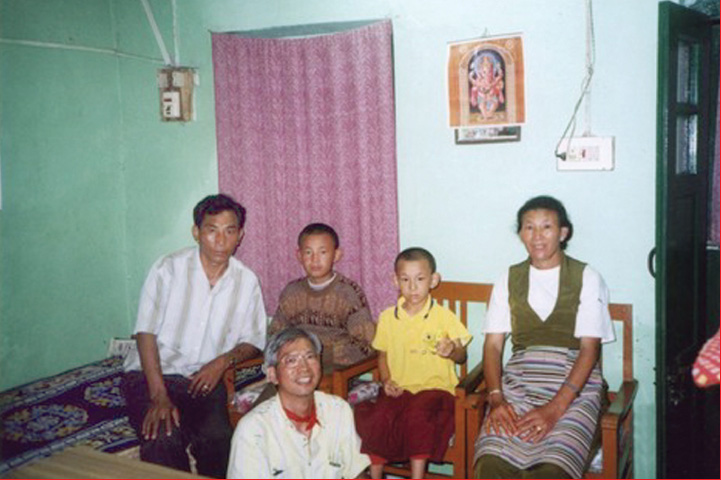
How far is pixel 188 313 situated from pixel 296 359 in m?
1.24

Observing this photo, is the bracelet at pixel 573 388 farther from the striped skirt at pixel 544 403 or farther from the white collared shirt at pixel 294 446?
the white collared shirt at pixel 294 446

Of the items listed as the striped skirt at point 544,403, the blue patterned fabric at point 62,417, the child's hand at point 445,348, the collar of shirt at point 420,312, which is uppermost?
the collar of shirt at point 420,312

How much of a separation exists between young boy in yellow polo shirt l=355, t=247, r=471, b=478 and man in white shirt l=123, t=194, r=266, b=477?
701 mm

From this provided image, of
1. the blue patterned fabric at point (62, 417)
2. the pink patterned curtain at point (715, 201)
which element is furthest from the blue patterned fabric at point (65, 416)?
the pink patterned curtain at point (715, 201)

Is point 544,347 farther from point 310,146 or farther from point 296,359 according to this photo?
point 310,146

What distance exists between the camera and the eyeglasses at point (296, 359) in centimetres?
230

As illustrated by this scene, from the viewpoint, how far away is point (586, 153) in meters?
3.20

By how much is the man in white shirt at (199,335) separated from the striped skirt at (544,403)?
1.30m

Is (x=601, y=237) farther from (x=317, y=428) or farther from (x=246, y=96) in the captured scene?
(x=246, y=96)

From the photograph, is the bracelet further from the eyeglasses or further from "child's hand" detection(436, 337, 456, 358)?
the eyeglasses

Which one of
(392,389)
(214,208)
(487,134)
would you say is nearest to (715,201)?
(487,134)

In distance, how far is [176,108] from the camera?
432 cm

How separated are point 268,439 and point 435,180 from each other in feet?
6.18

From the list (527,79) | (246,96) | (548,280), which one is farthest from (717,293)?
(246,96)
